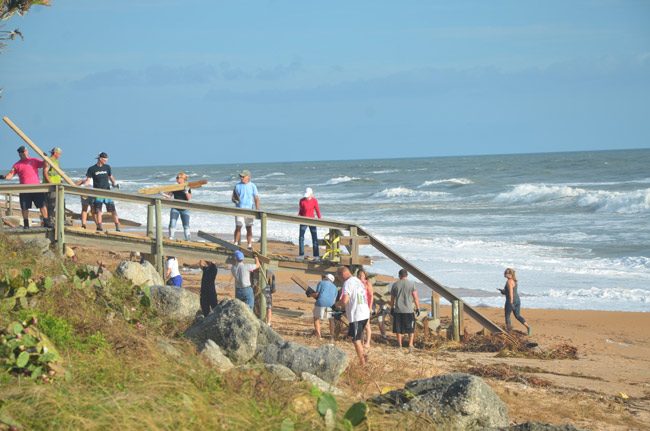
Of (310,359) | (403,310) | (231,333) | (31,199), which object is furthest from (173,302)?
(31,199)

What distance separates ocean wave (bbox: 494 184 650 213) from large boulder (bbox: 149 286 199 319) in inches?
1357

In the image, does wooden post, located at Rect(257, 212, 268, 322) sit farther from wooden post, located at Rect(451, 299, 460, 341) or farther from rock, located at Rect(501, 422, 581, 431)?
rock, located at Rect(501, 422, 581, 431)

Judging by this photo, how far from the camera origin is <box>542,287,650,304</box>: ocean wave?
1994cm

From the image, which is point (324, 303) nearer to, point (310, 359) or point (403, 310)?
point (403, 310)

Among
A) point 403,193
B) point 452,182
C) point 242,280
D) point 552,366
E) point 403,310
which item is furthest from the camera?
point 452,182

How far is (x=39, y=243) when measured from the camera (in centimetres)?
1311

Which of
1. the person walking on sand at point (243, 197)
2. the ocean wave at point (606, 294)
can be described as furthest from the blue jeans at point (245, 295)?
the ocean wave at point (606, 294)

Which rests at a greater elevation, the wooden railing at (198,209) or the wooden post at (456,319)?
the wooden railing at (198,209)

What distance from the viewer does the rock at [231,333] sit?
9.65m

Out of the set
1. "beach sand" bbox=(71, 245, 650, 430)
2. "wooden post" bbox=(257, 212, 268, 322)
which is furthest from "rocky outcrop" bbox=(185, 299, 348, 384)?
"wooden post" bbox=(257, 212, 268, 322)

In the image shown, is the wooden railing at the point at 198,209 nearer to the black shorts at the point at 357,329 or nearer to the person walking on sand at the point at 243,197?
the person walking on sand at the point at 243,197

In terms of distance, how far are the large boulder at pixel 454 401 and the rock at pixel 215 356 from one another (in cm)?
146

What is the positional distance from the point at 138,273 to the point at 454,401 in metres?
5.71

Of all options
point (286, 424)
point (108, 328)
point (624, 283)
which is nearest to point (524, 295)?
point (624, 283)
